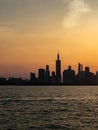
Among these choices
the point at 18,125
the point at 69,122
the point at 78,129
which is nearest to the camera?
the point at 78,129

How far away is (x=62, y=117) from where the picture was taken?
209 ft

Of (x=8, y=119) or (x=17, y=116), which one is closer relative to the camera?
(x=8, y=119)

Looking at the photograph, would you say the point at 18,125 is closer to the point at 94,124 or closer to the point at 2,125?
the point at 2,125

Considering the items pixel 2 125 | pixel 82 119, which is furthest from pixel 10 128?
pixel 82 119

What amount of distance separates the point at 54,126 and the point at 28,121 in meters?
6.08

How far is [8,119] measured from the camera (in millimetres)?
60531

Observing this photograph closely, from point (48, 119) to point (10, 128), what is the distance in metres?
10.6

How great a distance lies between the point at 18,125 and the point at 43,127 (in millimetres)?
3387

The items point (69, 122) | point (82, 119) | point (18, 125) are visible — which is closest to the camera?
point (18, 125)

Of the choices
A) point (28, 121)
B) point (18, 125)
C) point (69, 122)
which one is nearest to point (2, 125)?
point (18, 125)

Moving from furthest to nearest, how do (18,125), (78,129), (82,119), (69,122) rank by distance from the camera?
1. (82,119)
2. (69,122)
3. (18,125)
4. (78,129)

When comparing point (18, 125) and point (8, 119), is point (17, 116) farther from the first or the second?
point (18, 125)

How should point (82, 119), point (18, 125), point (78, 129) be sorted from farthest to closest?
point (82, 119) → point (18, 125) → point (78, 129)

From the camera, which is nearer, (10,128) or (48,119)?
(10,128)
